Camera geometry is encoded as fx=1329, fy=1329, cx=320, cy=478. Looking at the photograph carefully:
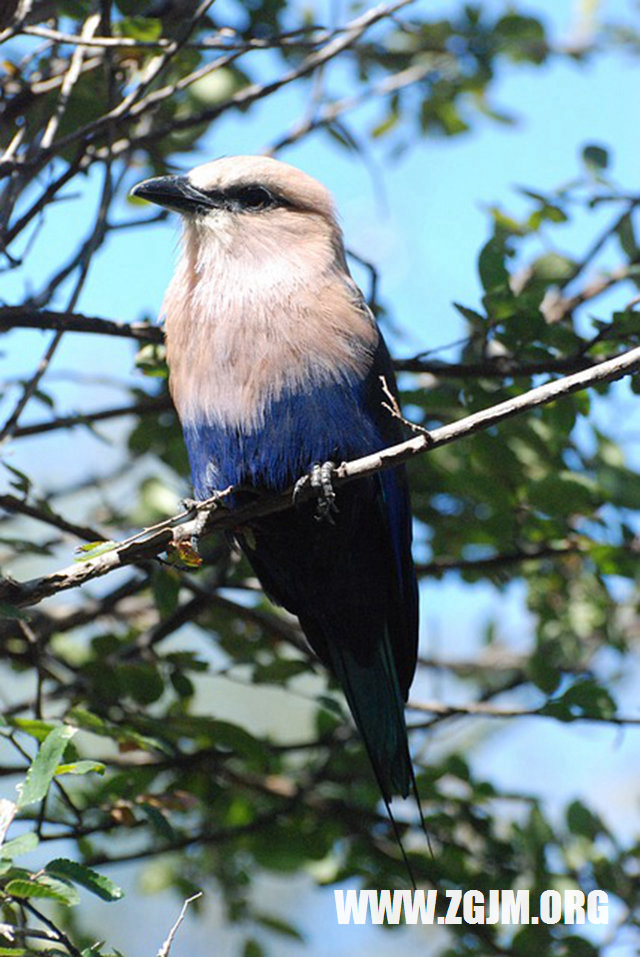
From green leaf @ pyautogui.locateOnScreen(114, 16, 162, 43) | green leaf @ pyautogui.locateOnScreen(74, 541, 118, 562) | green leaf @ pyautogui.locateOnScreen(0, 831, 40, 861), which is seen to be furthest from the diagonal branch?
green leaf @ pyautogui.locateOnScreen(114, 16, 162, 43)

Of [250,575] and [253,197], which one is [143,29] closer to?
[253,197]

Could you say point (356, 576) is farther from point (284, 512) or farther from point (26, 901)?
point (26, 901)

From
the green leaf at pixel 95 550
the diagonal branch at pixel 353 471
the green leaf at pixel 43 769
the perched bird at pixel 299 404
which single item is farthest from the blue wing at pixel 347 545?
the green leaf at pixel 43 769

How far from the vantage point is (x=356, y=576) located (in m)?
3.75

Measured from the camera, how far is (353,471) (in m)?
2.78

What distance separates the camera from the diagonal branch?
2516 millimetres

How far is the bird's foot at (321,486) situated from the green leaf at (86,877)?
1043 millimetres

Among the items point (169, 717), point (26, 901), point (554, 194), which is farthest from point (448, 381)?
point (26, 901)

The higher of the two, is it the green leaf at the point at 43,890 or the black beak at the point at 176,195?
the black beak at the point at 176,195

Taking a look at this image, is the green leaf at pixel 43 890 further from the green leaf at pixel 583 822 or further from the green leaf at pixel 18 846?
the green leaf at pixel 583 822

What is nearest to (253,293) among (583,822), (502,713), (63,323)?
(63,323)

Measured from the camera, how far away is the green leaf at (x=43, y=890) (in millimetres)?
2406

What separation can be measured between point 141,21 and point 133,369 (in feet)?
3.30

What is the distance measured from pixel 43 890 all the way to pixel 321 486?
4.00ft
